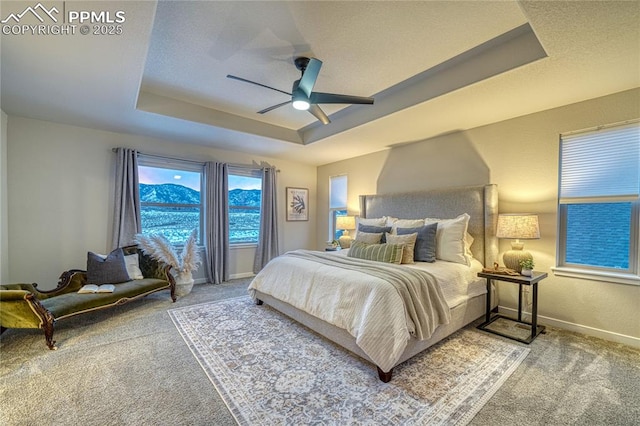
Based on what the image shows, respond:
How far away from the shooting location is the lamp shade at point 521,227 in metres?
2.81

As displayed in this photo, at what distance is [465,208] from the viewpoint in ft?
11.8

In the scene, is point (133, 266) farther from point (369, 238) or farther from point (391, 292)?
point (391, 292)

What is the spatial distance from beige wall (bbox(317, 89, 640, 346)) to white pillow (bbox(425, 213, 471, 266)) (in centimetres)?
62

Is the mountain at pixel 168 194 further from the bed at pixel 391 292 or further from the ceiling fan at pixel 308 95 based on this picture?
the ceiling fan at pixel 308 95

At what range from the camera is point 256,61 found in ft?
8.63

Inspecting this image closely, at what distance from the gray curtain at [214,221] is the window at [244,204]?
355 mm

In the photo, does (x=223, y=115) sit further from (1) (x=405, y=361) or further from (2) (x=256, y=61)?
(1) (x=405, y=361)

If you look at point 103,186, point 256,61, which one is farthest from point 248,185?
point 256,61

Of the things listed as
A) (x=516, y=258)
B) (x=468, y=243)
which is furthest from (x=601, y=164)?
(x=468, y=243)

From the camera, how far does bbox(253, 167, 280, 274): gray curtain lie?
546 centimetres

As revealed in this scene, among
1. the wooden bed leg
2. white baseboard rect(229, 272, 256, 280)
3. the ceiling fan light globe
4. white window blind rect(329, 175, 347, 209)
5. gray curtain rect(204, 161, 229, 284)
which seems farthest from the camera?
white window blind rect(329, 175, 347, 209)

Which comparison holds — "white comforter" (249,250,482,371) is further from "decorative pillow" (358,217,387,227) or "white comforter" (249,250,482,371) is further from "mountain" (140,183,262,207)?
"mountain" (140,183,262,207)

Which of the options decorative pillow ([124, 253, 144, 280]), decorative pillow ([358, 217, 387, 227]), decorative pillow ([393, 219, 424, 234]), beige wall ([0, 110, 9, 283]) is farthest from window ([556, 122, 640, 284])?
beige wall ([0, 110, 9, 283])

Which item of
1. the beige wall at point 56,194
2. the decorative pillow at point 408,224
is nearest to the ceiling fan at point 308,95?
the decorative pillow at point 408,224
